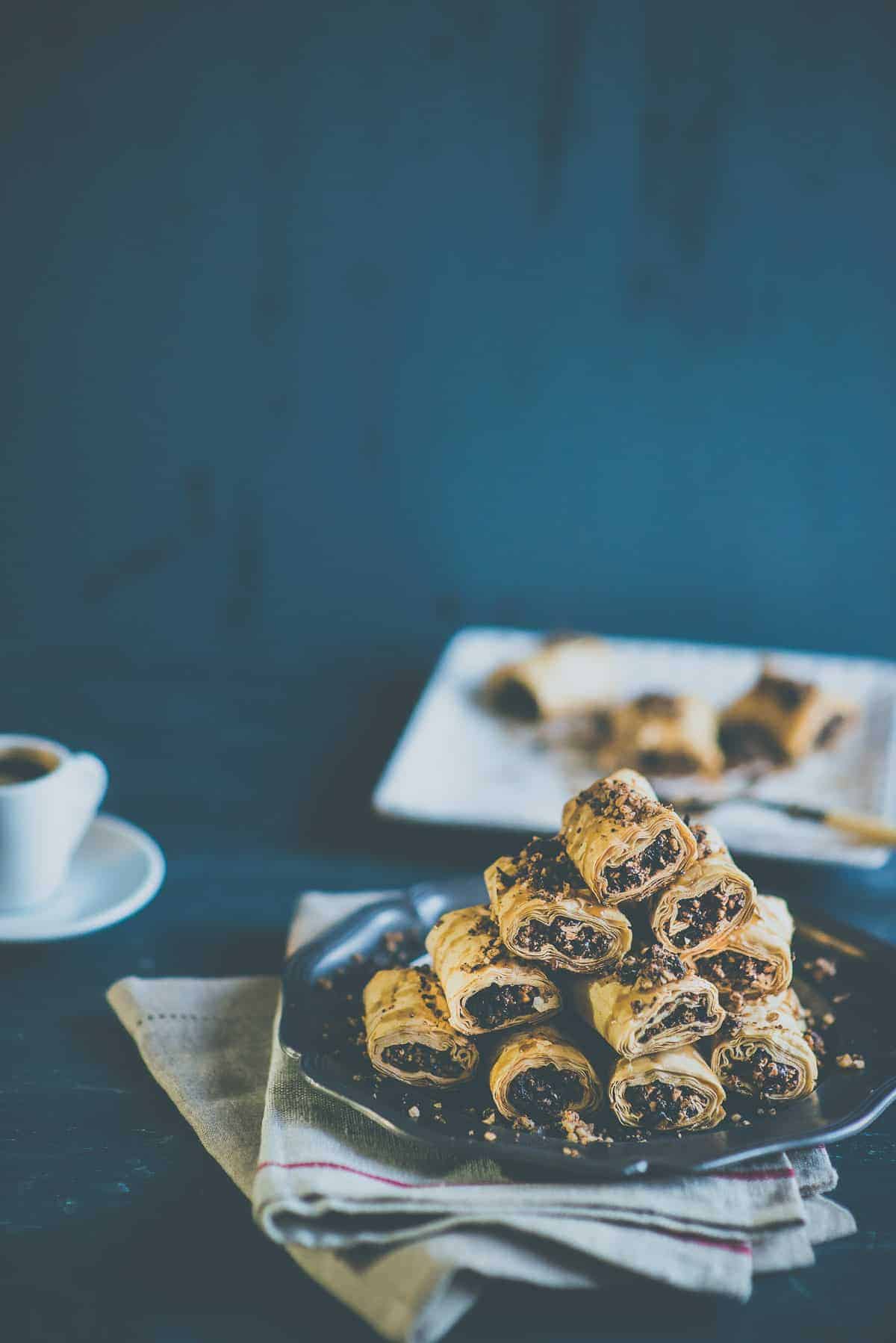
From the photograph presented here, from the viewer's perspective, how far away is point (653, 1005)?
1033mm

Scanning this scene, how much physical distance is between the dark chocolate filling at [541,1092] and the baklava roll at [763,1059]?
0.44 ft

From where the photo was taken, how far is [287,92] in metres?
2.32

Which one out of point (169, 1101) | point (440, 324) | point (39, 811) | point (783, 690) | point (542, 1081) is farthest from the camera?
point (440, 324)

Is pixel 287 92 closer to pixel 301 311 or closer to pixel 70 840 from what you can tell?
pixel 301 311

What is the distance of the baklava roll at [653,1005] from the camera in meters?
1.04

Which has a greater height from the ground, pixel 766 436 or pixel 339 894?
pixel 766 436

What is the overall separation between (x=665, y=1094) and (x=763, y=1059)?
0.31 feet

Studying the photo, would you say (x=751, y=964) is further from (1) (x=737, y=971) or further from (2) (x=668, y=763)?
(2) (x=668, y=763)

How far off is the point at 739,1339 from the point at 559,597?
1.76 m

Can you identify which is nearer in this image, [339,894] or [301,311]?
[339,894]

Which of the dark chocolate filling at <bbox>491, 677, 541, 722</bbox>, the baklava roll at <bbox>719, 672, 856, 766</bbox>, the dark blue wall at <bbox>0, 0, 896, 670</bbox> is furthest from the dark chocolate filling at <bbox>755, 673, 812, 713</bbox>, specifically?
the dark blue wall at <bbox>0, 0, 896, 670</bbox>

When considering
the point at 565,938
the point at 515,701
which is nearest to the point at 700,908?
the point at 565,938

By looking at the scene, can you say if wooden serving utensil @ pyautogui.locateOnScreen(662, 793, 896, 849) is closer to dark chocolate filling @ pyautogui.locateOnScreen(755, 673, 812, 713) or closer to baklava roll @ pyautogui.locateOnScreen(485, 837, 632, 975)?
dark chocolate filling @ pyautogui.locateOnScreen(755, 673, 812, 713)

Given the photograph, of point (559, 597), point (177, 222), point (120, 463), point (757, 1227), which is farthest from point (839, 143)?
point (757, 1227)
